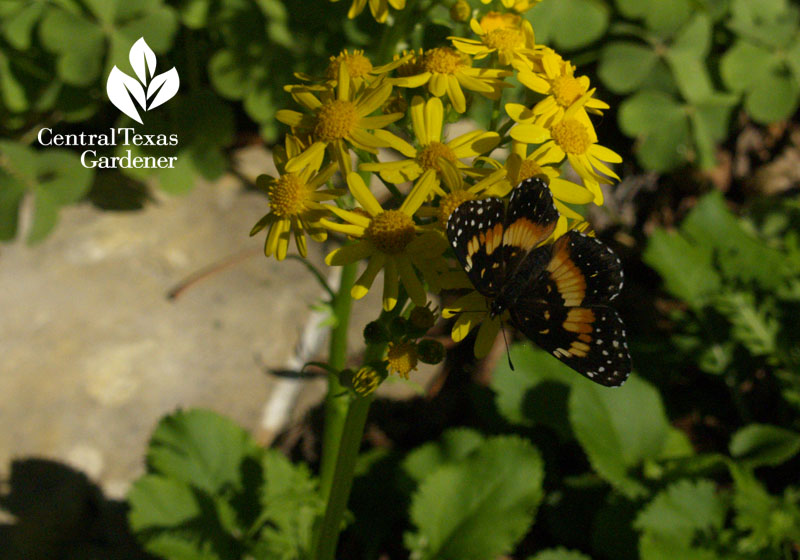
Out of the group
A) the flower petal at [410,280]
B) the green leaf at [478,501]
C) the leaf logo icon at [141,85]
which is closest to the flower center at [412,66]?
the flower petal at [410,280]

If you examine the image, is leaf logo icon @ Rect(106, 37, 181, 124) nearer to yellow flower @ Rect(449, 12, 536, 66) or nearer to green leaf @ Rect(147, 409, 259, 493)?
green leaf @ Rect(147, 409, 259, 493)

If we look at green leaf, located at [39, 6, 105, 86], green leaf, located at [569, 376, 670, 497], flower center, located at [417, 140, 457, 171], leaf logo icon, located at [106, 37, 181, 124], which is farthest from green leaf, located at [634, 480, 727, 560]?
green leaf, located at [39, 6, 105, 86]

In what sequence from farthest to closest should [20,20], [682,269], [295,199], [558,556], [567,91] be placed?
[20,20] → [682,269] → [558,556] → [567,91] → [295,199]

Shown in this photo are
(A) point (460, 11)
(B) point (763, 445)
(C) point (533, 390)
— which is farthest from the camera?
(C) point (533, 390)

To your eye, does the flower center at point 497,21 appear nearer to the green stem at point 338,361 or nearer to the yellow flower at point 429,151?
the yellow flower at point 429,151

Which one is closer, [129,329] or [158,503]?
[158,503]

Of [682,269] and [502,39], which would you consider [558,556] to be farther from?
[502,39]

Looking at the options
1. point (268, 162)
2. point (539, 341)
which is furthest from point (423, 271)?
point (268, 162)

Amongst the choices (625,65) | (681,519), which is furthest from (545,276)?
(625,65)
